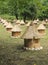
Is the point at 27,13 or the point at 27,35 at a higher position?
the point at 27,35

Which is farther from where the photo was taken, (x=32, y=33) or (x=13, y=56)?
(x=32, y=33)

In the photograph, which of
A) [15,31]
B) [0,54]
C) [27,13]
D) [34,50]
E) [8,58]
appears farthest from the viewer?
[27,13]

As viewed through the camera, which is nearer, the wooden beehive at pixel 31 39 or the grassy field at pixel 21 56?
the grassy field at pixel 21 56

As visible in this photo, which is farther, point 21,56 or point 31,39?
point 31,39

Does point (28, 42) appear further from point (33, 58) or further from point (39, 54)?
point (33, 58)

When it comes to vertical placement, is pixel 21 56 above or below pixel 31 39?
below

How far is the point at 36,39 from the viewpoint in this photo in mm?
14391

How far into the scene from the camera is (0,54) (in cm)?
1265

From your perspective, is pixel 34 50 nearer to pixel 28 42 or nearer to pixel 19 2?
pixel 28 42

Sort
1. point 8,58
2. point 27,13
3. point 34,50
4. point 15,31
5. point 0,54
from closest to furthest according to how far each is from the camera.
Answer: point 8,58
point 0,54
point 34,50
point 15,31
point 27,13

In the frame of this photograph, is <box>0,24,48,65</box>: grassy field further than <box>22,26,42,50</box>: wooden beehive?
No

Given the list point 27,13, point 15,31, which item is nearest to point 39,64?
point 15,31

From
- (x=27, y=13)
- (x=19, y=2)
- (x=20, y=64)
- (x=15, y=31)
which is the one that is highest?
(x=19, y=2)

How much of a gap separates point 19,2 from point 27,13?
99.9ft
